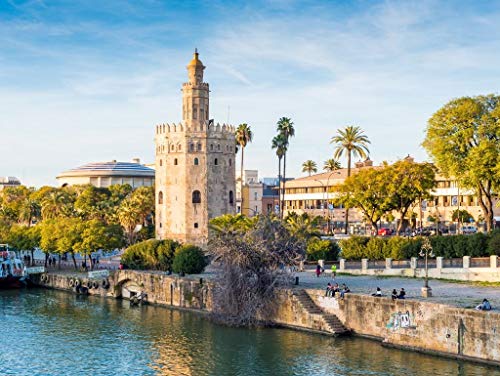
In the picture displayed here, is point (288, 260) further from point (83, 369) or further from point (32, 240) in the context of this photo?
point (32, 240)

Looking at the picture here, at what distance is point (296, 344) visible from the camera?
148ft

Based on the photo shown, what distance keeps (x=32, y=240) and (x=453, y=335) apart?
64279 millimetres

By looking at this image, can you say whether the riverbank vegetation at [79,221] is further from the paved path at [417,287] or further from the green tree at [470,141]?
the green tree at [470,141]

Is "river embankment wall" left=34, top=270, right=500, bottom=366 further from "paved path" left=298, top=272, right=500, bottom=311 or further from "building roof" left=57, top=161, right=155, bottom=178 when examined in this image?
"building roof" left=57, top=161, right=155, bottom=178

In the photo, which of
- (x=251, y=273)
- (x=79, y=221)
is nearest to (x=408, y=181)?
(x=251, y=273)

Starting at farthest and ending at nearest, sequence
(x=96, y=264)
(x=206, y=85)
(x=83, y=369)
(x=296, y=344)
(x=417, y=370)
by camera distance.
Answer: (x=206, y=85) → (x=96, y=264) → (x=296, y=344) → (x=83, y=369) → (x=417, y=370)

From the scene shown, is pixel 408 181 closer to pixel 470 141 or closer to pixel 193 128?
pixel 470 141

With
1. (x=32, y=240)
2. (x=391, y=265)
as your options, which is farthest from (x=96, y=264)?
(x=391, y=265)

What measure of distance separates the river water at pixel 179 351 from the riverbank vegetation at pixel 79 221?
77.0 feet

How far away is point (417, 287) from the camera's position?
51250mm

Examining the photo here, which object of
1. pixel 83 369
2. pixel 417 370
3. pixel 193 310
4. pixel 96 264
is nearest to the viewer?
pixel 417 370

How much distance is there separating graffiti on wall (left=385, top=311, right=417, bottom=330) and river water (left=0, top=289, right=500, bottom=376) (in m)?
1.49

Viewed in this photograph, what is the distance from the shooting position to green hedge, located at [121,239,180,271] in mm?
68875

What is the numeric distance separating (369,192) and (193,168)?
Result: 23.1 m
